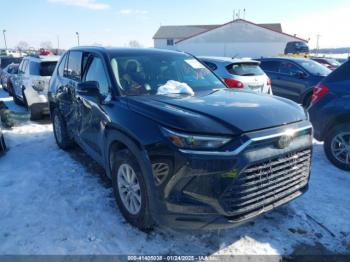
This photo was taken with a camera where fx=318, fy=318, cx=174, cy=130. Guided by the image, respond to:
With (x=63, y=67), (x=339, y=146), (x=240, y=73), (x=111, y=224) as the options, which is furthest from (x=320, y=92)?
(x=63, y=67)

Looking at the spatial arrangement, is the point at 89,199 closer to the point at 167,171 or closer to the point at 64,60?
the point at 167,171

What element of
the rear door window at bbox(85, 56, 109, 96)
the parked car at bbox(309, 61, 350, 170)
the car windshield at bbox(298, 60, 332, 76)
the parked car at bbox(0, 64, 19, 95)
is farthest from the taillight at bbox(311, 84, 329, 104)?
the parked car at bbox(0, 64, 19, 95)

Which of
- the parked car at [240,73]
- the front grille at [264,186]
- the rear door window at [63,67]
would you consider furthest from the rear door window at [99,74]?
the parked car at [240,73]

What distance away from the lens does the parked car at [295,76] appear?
9.13m

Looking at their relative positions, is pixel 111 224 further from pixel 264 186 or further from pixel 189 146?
pixel 264 186

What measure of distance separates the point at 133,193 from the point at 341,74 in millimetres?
3879

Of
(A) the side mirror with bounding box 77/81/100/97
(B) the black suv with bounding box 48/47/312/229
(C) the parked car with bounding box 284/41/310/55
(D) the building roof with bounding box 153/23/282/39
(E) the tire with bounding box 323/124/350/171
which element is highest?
(D) the building roof with bounding box 153/23/282/39

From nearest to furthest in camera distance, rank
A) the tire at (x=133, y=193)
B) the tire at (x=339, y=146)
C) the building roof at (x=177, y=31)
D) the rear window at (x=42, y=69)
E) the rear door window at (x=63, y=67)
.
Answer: the tire at (x=133, y=193) < the tire at (x=339, y=146) < the rear door window at (x=63, y=67) < the rear window at (x=42, y=69) < the building roof at (x=177, y=31)

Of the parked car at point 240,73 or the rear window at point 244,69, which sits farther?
the rear window at point 244,69

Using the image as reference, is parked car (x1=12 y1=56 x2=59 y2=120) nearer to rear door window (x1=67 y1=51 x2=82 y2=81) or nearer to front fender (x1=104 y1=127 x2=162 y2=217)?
rear door window (x1=67 y1=51 x2=82 y2=81)

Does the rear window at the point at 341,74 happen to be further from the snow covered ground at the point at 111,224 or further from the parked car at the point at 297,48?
the parked car at the point at 297,48

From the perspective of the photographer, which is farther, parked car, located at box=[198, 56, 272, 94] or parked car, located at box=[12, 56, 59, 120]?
parked car, located at box=[12, 56, 59, 120]

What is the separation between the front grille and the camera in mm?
2570

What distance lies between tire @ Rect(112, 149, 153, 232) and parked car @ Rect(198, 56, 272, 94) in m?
4.91
